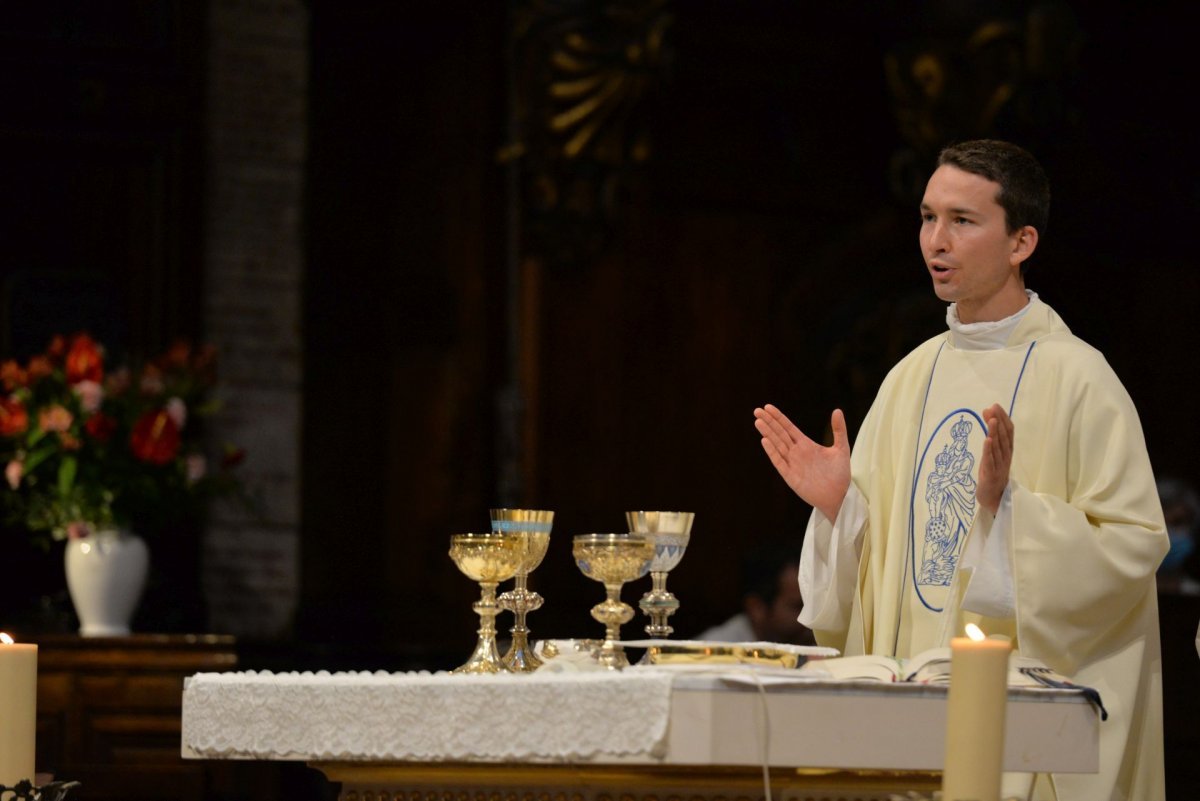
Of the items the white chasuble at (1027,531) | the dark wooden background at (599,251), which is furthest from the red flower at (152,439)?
the white chasuble at (1027,531)

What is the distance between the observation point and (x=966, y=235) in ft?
11.1

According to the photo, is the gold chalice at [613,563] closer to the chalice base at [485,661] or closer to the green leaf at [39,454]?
the chalice base at [485,661]

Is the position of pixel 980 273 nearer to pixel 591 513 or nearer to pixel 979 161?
pixel 979 161

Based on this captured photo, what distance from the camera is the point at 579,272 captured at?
6.86m

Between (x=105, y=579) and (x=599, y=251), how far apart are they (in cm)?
211

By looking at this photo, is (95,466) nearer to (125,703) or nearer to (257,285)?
(125,703)

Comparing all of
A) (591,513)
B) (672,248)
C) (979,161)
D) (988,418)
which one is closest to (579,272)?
(672,248)

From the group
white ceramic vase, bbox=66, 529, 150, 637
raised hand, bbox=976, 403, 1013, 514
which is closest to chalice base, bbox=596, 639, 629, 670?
raised hand, bbox=976, 403, 1013, 514

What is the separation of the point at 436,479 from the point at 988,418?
4114mm

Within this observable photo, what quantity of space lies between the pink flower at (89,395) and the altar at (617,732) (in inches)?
116

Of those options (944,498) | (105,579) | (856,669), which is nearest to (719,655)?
(856,669)

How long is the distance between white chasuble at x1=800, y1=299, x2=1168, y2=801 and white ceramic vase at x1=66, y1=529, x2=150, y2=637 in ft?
8.23

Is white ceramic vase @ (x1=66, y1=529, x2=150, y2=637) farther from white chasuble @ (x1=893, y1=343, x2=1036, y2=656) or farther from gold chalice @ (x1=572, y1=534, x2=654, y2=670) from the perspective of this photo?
gold chalice @ (x1=572, y1=534, x2=654, y2=670)

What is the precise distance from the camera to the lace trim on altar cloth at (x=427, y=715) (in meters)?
2.41
